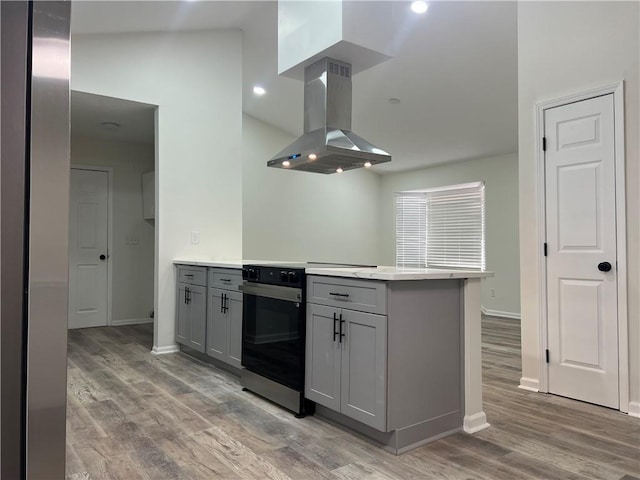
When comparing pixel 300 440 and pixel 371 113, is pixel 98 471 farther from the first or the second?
pixel 371 113

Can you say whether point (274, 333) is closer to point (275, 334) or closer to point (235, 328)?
point (275, 334)

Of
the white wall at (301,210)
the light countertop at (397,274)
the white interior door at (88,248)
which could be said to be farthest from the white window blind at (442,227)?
the white interior door at (88,248)

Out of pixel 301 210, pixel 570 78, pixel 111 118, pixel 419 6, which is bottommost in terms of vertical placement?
pixel 301 210

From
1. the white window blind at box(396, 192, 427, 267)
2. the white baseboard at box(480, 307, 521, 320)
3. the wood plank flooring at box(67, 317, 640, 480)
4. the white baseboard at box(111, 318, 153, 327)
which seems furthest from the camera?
the white window blind at box(396, 192, 427, 267)

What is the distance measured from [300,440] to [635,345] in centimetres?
212

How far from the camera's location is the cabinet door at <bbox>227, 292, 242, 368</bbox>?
3441 mm

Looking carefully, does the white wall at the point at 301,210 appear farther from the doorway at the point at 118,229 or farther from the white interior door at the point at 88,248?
the white interior door at the point at 88,248

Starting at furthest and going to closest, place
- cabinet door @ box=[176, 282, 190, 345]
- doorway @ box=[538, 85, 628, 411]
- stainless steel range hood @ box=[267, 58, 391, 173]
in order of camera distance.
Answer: cabinet door @ box=[176, 282, 190, 345], stainless steel range hood @ box=[267, 58, 391, 173], doorway @ box=[538, 85, 628, 411]

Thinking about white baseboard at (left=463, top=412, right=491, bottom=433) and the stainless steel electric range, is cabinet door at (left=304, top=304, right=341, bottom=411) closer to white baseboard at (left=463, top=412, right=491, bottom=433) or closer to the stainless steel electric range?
the stainless steel electric range

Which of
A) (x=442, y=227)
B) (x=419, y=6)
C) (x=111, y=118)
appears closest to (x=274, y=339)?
(x=419, y=6)

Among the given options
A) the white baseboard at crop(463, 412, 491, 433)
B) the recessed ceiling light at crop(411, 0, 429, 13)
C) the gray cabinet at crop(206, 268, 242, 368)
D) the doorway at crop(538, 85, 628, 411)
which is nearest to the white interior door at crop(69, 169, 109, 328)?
the gray cabinet at crop(206, 268, 242, 368)

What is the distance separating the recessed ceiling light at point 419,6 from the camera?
12.5ft

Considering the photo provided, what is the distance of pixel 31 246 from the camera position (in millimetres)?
515

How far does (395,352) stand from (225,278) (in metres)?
1.84
